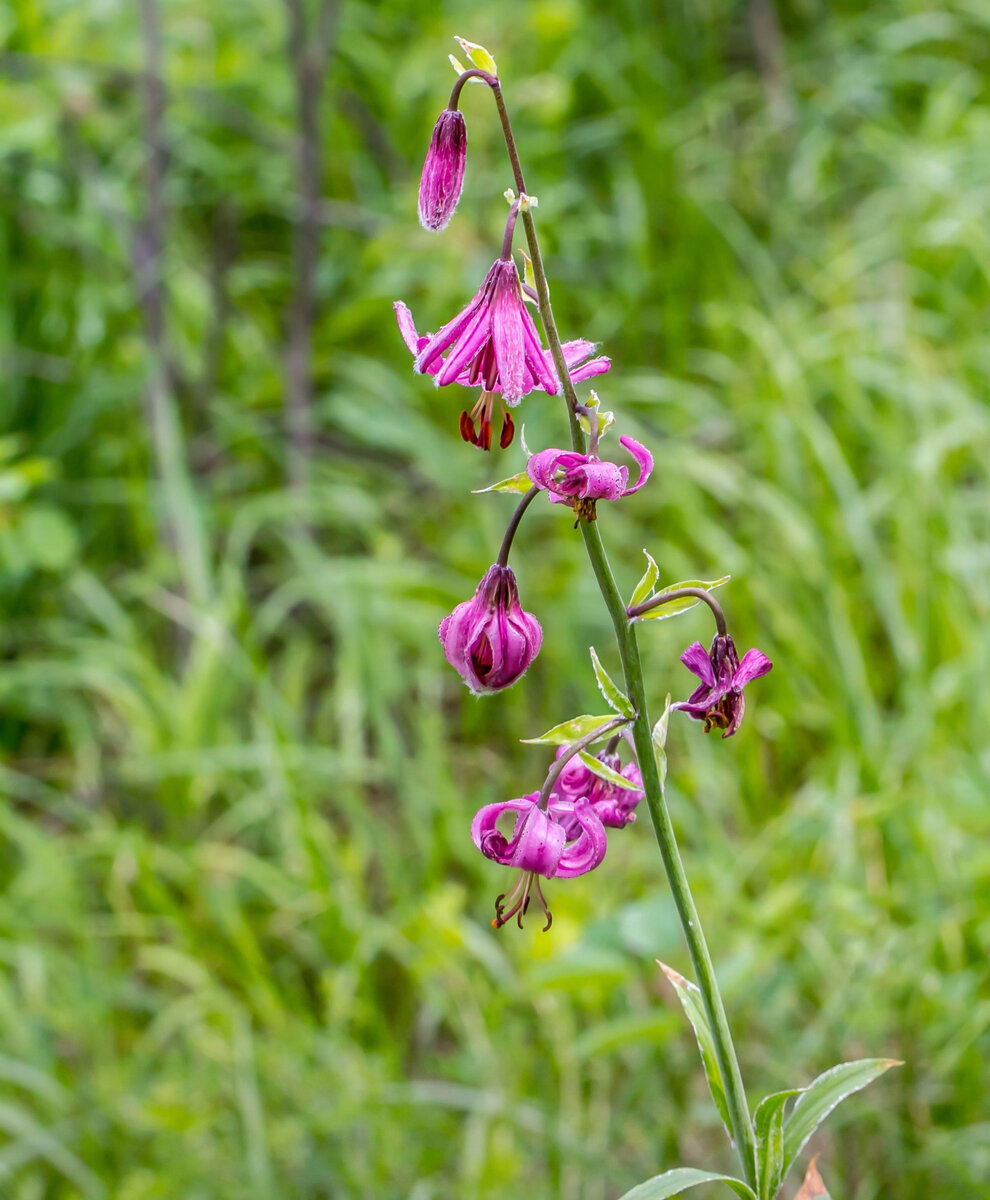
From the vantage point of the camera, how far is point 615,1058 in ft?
7.67

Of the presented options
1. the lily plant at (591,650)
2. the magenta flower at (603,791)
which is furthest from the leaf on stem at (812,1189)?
the magenta flower at (603,791)

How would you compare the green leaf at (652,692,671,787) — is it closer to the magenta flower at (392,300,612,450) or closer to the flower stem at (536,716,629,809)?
the flower stem at (536,716,629,809)

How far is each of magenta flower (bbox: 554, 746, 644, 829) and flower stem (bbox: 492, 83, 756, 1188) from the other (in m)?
0.11

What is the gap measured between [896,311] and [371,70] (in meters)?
2.21

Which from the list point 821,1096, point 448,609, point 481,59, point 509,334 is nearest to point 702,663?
point 509,334

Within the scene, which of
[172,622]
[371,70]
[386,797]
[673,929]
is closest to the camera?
[673,929]

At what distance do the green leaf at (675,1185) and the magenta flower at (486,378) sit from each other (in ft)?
2.18

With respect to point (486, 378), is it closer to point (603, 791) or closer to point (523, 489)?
point (523, 489)

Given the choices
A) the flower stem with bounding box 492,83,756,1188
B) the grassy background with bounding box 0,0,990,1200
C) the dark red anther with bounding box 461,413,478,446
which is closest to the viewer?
the flower stem with bounding box 492,83,756,1188

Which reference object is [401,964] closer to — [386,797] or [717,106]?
[386,797]

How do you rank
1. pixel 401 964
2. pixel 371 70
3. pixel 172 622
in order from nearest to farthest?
pixel 401 964 < pixel 172 622 < pixel 371 70

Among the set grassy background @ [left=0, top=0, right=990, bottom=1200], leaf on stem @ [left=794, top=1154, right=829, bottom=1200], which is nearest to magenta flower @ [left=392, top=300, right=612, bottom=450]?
leaf on stem @ [left=794, top=1154, right=829, bottom=1200]

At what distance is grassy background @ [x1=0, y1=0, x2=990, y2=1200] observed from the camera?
222 centimetres

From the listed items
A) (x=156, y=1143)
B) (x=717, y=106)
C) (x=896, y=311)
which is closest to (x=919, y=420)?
(x=896, y=311)
